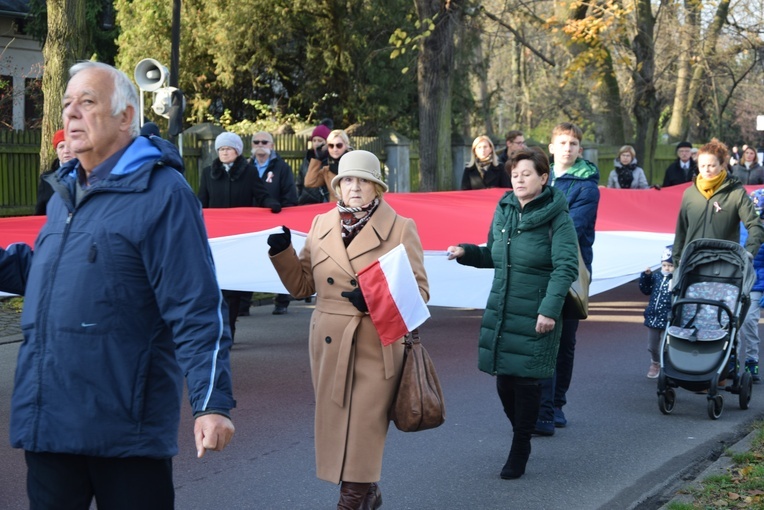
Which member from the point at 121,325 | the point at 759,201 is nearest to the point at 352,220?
the point at 121,325

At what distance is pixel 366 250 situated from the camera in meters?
5.34

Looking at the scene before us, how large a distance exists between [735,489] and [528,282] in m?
1.55

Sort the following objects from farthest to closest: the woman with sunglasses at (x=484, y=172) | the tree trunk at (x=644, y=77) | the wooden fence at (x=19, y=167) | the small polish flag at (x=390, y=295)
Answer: the tree trunk at (x=644, y=77) → the wooden fence at (x=19, y=167) → the woman with sunglasses at (x=484, y=172) → the small polish flag at (x=390, y=295)

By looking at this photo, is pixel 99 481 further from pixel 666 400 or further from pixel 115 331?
pixel 666 400

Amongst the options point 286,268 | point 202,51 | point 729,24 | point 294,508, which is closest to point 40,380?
point 286,268

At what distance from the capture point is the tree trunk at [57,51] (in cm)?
1463

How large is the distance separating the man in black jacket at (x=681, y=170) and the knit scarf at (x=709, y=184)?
387 inches

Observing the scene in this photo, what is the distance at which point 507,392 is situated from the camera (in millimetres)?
6387

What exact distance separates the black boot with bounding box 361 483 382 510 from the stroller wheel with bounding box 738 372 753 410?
3.71m

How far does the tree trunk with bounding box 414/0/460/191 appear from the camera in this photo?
64.2 ft

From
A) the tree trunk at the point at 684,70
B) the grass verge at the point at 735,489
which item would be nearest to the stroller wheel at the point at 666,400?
the grass verge at the point at 735,489

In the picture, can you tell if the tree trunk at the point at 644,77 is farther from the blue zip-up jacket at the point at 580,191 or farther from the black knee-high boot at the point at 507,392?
the black knee-high boot at the point at 507,392

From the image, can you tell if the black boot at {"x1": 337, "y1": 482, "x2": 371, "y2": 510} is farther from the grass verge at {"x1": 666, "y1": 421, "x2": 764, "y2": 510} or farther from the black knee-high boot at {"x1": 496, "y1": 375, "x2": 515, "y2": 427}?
the grass verge at {"x1": 666, "y1": 421, "x2": 764, "y2": 510}

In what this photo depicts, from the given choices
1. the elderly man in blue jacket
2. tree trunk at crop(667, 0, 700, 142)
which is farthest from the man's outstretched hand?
tree trunk at crop(667, 0, 700, 142)
